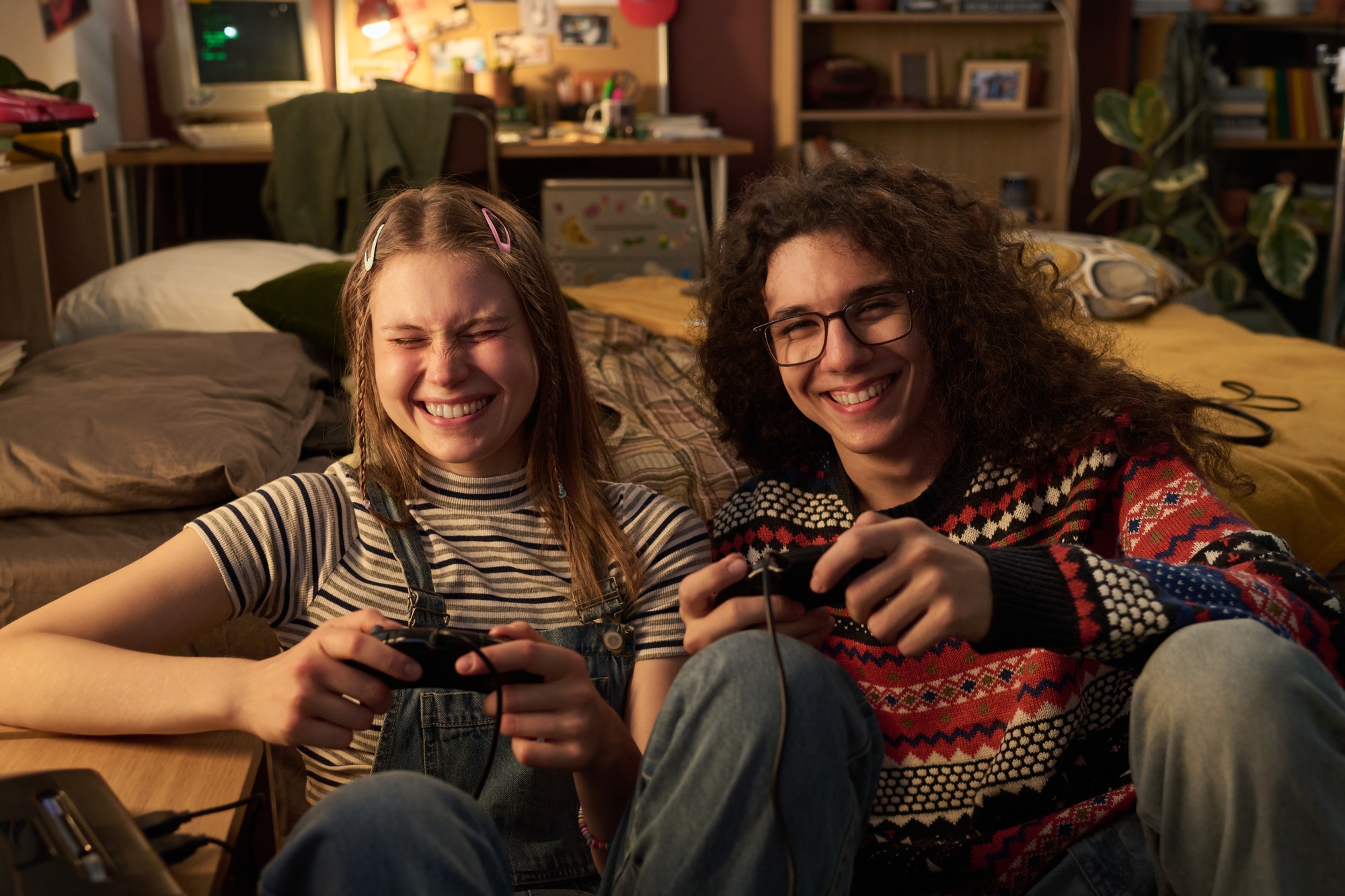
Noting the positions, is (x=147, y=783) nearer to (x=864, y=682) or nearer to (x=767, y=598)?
(x=767, y=598)

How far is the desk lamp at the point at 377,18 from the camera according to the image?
3938 millimetres

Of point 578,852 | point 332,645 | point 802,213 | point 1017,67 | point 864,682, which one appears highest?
point 1017,67

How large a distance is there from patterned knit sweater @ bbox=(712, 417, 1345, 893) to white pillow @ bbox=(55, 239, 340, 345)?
5.41 ft

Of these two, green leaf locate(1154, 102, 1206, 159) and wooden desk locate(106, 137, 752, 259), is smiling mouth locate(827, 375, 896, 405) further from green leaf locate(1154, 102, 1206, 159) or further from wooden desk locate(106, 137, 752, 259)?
green leaf locate(1154, 102, 1206, 159)

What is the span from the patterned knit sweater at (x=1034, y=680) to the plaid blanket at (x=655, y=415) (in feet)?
1.48

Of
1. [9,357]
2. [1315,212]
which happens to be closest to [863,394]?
[9,357]

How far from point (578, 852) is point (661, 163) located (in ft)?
11.9

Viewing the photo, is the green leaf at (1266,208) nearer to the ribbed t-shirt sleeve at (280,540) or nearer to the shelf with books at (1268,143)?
the shelf with books at (1268,143)

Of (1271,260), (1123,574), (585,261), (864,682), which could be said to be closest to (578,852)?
(864,682)

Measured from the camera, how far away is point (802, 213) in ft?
3.83

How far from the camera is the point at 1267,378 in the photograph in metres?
2.17

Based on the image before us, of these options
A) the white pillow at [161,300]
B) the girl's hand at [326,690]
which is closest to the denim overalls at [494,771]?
the girl's hand at [326,690]

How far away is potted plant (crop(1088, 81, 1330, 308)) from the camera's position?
380 centimetres

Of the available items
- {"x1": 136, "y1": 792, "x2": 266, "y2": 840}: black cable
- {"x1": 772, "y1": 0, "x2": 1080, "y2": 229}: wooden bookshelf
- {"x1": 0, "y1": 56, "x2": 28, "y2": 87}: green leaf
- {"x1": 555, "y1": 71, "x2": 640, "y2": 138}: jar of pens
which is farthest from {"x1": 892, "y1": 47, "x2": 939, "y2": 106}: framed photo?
{"x1": 136, "y1": 792, "x2": 266, "y2": 840}: black cable
